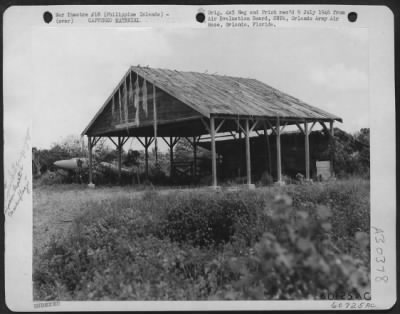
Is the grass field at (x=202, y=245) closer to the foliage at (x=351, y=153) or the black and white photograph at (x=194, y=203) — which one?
the black and white photograph at (x=194, y=203)

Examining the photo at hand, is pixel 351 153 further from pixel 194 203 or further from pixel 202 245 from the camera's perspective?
pixel 202 245

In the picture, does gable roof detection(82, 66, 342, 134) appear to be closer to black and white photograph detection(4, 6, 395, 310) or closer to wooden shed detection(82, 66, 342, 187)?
wooden shed detection(82, 66, 342, 187)

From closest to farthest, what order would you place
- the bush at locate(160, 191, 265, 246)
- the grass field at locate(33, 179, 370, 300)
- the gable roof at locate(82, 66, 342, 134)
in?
1. the grass field at locate(33, 179, 370, 300)
2. the bush at locate(160, 191, 265, 246)
3. the gable roof at locate(82, 66, 342, 134)

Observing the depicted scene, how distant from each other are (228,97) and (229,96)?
84 millimetres

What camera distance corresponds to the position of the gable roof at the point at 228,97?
387 inches

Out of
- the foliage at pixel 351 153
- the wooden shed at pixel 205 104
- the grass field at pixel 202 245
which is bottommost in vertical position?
the grass field at pixel 202 245

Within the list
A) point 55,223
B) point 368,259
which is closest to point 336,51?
point 368,259

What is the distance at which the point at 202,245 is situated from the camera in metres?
7.11

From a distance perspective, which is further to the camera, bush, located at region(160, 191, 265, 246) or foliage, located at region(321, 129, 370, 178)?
bush, located at region(160, 191, 265, 246)

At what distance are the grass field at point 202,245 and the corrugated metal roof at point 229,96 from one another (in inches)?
111

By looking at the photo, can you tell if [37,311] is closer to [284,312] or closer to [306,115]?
[284,312]

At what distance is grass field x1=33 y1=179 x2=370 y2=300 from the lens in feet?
17.8

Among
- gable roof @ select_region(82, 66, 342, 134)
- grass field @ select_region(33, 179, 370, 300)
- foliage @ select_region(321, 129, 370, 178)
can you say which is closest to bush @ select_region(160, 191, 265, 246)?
grass field @ select_region(33, 179, 370, 300)

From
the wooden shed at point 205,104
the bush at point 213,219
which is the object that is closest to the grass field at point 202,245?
the bush at point 213,219
